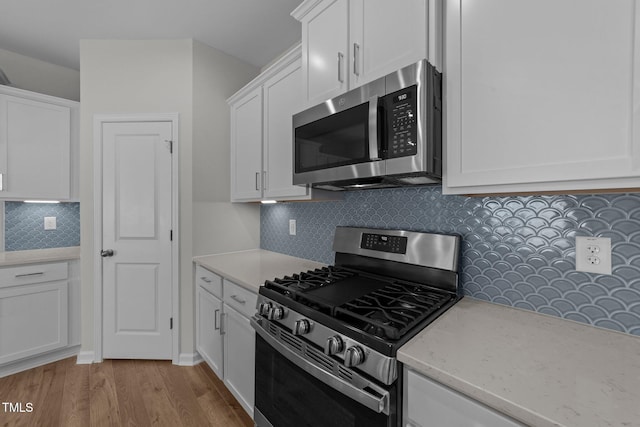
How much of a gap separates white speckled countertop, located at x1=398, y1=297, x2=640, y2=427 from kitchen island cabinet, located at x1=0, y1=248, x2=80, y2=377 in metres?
2.95

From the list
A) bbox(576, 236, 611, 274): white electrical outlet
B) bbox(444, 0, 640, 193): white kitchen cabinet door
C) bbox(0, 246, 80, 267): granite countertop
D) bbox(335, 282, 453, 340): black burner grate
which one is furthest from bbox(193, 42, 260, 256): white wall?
bbox(576, 236, 611, 274): white electrical outlet

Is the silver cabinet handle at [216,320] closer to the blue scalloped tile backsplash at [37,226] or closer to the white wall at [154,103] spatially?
the white wall at [154,103]

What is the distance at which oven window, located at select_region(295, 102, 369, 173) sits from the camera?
125 cm

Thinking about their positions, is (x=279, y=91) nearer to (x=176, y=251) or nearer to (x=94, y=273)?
(x=176, y=251)

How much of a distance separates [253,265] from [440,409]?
5.17ft

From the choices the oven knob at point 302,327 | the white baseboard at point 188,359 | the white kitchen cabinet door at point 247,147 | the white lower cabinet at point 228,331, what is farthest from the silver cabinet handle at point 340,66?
the white baseboard at point 188,359

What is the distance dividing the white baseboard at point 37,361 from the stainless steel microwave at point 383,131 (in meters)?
2.79

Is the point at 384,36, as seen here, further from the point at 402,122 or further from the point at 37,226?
the point at 37,226

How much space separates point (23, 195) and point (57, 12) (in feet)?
4.95

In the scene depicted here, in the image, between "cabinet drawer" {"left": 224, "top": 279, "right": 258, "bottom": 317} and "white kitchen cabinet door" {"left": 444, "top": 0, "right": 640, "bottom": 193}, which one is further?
"cabinet drawer" {"left": 224, "top": 279, "right": 258, "bottom": 317}

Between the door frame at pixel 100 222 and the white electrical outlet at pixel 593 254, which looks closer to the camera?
the white electrical outlet at pixel 593 254

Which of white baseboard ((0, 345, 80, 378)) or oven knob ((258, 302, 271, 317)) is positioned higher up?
oven knob ((258, 302, 271, 317))

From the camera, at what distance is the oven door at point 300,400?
87 cm

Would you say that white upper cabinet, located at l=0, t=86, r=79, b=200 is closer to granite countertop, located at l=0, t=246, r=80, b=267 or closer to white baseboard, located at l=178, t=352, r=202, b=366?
granite countertop, located at l=0, t=246, r=80, b=267
